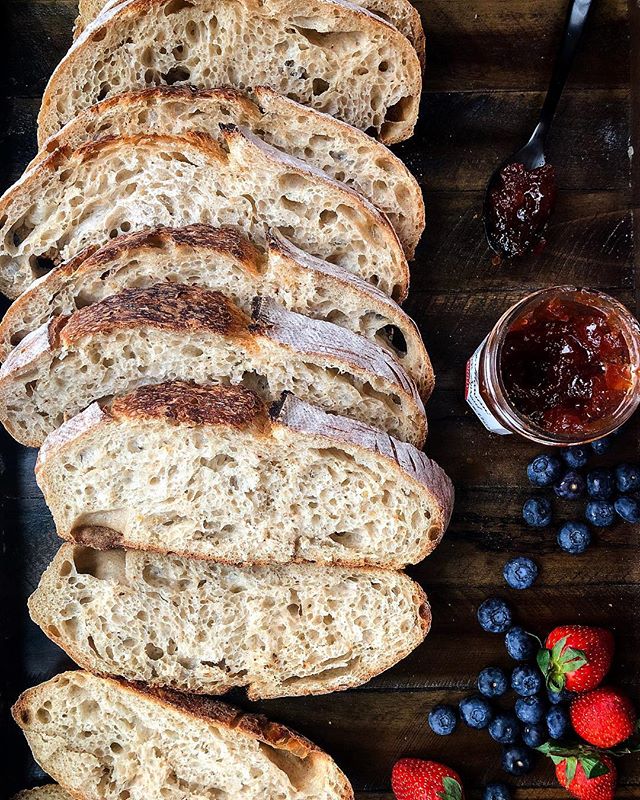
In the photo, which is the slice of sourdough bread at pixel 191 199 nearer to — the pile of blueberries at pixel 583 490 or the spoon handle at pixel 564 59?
the spoon handle at pixel 564 59

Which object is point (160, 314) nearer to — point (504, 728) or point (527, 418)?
point (527, 418)

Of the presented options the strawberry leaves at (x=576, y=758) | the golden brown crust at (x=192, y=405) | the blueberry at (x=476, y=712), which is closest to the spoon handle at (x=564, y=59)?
→ the golden brown crust at (x=192, y=405)

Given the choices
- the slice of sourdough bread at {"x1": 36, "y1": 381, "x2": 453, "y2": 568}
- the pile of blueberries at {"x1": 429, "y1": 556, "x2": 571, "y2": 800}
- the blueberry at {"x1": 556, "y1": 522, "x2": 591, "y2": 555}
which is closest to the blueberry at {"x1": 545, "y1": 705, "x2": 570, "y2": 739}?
the pile of blueberries at {"x1": 429, "y1": 556, "x2": 571, "y2": 800}

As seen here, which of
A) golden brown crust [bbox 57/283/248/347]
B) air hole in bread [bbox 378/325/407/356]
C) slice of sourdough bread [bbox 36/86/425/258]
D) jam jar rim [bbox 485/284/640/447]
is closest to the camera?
golden brown crust [bbox 57/283/248/347]

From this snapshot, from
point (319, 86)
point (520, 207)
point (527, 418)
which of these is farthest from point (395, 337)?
point (319, 86)

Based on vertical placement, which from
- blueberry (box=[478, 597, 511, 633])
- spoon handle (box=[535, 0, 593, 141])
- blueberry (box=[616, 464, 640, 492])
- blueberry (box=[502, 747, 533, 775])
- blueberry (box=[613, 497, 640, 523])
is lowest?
blueberry (box=[502, 747, 533, 775])

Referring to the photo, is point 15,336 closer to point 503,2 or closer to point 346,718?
point 346,718

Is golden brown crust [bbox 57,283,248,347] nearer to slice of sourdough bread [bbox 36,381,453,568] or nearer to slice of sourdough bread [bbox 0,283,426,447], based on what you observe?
slice of sourdough bread [bbox 0,283,426,447]
